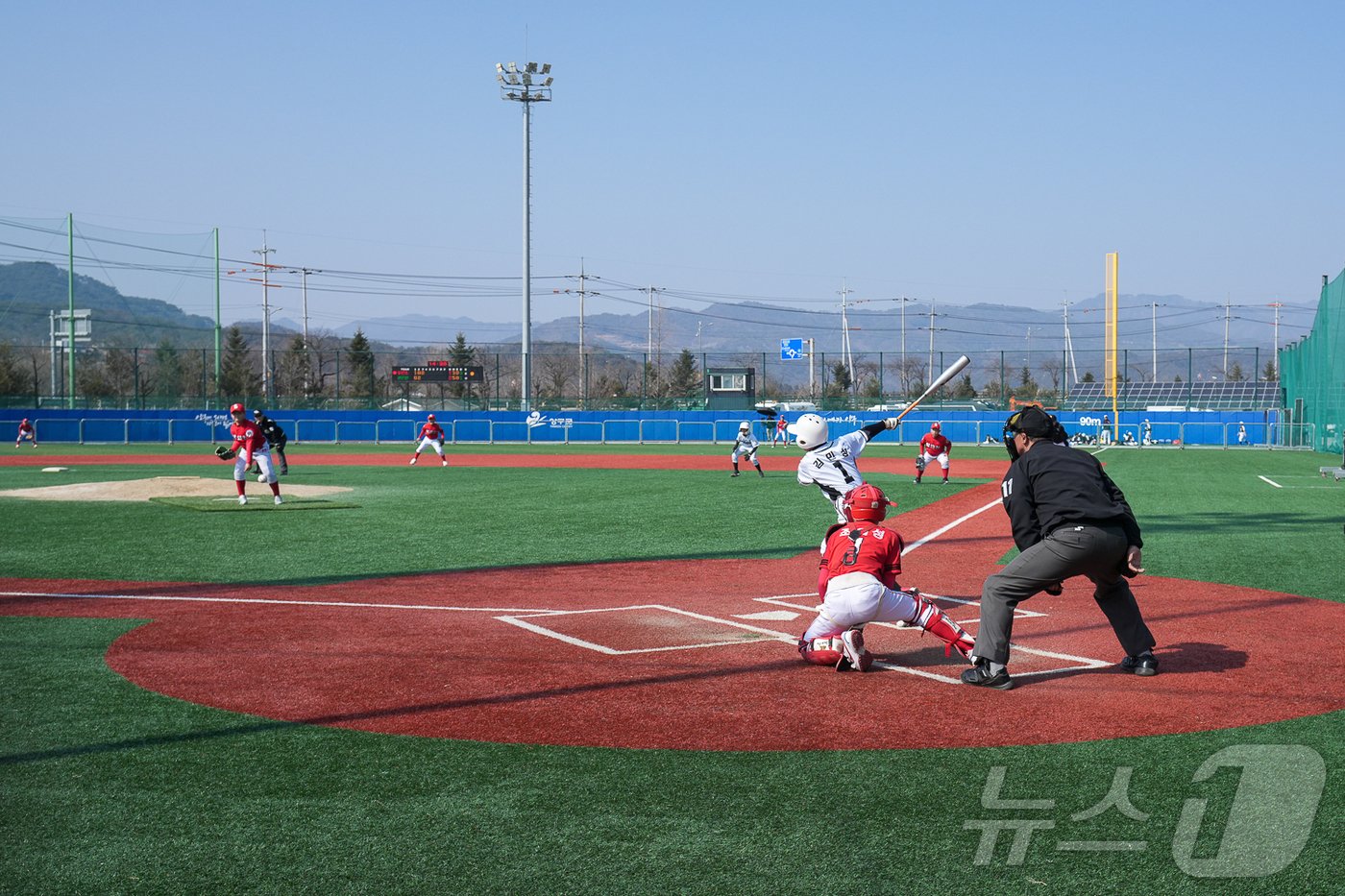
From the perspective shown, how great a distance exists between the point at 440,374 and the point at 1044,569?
221ft

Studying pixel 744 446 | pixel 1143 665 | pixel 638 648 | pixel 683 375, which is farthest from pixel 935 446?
pixel 683 375

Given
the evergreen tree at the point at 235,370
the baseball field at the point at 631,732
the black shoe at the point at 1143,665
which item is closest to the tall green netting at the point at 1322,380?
the baseball field at the point at 631,732

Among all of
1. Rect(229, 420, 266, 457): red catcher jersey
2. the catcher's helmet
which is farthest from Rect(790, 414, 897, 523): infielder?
Rect(229, 420, 266, 457): red catcher jersey

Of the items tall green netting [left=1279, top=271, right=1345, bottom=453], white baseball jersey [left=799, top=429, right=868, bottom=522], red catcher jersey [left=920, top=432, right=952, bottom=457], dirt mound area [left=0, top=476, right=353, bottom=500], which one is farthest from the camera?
tall green netting [left=1279, top=271, right=1345, bottom=453]

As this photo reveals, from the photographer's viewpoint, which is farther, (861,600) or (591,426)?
(591,426)

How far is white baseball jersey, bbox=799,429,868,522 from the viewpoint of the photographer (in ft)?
33.5

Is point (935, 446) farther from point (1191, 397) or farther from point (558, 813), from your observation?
point (1191, 397)

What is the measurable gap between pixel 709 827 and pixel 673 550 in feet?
33.9

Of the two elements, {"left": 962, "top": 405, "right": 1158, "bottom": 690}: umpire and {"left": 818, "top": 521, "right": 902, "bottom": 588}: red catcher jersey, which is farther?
{"left": 818, "top": 521, "right": 902, "bottom": 588}: red catcher jersey

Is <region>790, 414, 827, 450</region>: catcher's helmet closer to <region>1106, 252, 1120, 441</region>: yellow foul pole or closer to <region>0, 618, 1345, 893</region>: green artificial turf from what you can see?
<region>0, 618, 1345, 893</region>: green artificial turf

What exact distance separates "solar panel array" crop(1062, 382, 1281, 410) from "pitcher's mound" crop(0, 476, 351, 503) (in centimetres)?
5170

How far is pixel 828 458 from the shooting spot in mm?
10289

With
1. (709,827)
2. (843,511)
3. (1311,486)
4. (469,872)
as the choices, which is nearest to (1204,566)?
(843,511)

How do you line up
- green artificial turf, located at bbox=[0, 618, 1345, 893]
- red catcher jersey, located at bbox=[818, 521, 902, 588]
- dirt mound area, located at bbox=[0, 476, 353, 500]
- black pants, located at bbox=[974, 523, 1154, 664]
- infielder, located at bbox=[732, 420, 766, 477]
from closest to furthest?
green artificial turf, located at bbox=[0, 618, 1345, 893]
black pants, located at bbox=[974, 523, 1154, 664]
red catcher jersey, located at bbox=[818, 521, 902, 588]
dirt mound area, located at bbox=[0, 476, 353, 500]
infielder, located at bbox=[732, 420, 766, 477]
